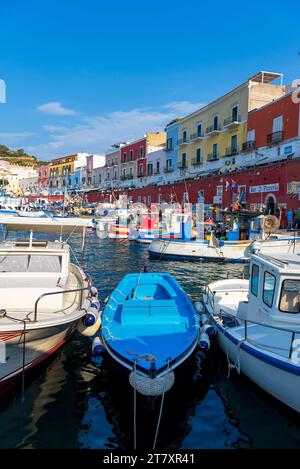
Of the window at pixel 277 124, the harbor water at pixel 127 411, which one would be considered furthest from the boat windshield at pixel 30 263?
the window at pixel 277 124

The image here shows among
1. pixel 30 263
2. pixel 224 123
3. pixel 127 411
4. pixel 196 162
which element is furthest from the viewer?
pixel 196 162

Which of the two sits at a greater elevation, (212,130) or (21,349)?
(212,130)

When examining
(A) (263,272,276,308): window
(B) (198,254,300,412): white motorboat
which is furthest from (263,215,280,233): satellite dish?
(A) (263,272,276,308): window

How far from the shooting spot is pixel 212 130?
126ft

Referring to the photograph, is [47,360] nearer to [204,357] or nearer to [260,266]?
[204,357]

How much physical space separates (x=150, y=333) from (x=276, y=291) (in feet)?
8.31

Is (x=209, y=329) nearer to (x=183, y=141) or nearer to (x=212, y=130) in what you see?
(x=212, y=130)

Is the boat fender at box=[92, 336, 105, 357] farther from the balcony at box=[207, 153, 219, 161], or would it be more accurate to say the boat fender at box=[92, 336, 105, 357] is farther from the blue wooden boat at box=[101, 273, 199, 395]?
the balcony at box=[207, 153, 219, 161]

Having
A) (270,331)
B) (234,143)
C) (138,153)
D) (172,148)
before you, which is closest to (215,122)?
(234,143)

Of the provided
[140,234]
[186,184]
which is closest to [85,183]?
[186,184]

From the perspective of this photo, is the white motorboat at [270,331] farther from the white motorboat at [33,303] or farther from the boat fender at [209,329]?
the white motorboat at [33,303]

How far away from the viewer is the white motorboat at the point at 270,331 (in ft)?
20.5
